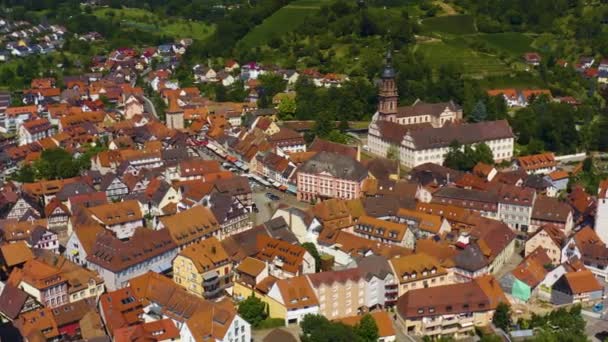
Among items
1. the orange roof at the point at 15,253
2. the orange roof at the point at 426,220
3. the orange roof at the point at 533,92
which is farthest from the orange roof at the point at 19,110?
the orange roof at the point at 533,92

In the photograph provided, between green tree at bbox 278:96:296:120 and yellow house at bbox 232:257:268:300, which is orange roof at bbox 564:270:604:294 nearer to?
yellow house at bbox 232:257:268:300

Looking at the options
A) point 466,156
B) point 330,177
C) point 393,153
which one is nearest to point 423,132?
point 393,153

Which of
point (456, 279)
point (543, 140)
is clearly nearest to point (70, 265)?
point (456, 279)

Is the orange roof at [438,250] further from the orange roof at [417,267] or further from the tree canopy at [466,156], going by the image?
the tree canopy at [466,156]

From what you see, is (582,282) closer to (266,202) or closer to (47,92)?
(266,202)

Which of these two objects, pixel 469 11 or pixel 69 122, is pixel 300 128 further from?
pixel 469 11

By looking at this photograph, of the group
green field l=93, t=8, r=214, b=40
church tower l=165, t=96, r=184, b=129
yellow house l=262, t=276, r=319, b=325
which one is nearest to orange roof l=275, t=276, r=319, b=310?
yellow house l=262, t=276, r=319, b=325
